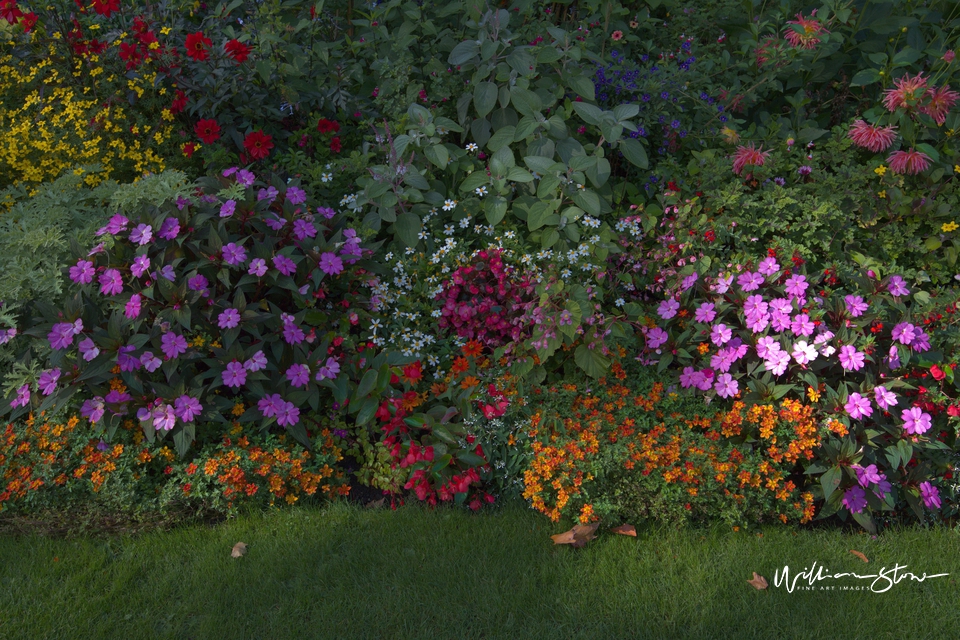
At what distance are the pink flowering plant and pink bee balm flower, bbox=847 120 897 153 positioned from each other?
2.44 ft

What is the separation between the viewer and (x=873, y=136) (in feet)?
11.9

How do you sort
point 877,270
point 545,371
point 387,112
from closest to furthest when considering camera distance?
point 545,371
point 877,270
point 387,112

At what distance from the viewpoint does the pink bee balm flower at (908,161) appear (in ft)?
11.8

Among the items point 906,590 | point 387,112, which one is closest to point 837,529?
point 906,590

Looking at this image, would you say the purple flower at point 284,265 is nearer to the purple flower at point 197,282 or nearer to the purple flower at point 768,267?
the purple flower at point 197,282

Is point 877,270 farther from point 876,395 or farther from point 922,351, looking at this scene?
point 876,395

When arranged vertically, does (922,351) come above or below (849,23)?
below

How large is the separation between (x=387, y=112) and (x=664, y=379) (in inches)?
82.5

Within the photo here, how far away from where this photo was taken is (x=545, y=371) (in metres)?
3.22

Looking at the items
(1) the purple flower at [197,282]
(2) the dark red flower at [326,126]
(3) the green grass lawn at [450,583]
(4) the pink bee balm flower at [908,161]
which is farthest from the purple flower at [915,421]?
(2) the dark red flower at [326,126]

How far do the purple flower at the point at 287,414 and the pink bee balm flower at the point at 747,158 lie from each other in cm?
236

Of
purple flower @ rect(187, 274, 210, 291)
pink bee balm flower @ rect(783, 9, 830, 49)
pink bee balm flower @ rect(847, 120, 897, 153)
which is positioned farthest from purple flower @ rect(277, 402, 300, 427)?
pink bee balm flower @ rect(783, 9, 830, 49)

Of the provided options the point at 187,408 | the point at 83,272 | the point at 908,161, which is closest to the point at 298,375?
the point at 187,408

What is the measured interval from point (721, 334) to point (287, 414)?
1768 millimetres
